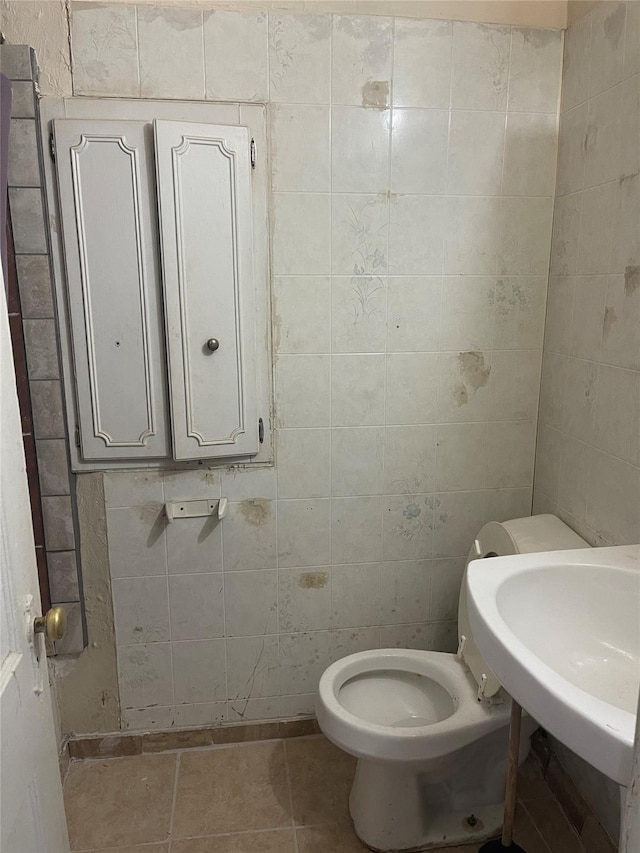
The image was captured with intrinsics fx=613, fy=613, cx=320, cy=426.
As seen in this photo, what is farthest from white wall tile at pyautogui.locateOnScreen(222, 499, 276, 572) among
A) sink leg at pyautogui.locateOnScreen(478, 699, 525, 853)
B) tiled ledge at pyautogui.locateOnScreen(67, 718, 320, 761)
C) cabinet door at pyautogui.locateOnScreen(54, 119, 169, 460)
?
sink leg at pyautogui.locateOnScreen(478, 699, 525, 853)

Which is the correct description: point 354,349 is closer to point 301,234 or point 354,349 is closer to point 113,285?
point 301,234

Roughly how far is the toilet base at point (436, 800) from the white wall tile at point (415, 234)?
3.96 ft

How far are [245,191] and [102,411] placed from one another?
2.27 ft

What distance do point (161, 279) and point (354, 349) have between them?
55cm

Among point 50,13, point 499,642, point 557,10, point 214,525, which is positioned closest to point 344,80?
point 557,10

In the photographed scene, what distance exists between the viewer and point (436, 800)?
159 centimetres

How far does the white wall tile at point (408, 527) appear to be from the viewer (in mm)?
1848

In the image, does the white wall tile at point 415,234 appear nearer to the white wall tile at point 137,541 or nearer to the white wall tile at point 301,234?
the white wall tile at point 301,234

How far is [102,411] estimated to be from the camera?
165 centimetres

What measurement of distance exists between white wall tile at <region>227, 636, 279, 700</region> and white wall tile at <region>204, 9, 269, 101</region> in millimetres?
1527

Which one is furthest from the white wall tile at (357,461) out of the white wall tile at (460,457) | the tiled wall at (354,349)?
the white wall tile at (460,457)

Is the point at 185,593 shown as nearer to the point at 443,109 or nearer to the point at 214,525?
the point at 214,525

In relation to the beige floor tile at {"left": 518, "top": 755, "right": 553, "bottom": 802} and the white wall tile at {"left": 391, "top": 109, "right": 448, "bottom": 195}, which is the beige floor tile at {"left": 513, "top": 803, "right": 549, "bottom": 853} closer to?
the beige floor tile at {"left": 518, "top": 755, "right": 553, "bottom": 802}

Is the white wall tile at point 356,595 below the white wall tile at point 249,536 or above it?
below
